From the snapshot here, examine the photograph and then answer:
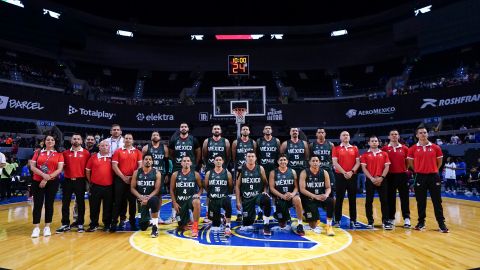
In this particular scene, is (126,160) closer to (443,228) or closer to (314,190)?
(314,190)

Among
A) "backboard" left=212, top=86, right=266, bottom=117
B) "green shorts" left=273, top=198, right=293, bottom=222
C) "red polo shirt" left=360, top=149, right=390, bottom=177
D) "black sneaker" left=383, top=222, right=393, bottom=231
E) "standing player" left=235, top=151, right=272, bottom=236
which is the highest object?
"backboard" left=212, top=86, right=266, bottom=117

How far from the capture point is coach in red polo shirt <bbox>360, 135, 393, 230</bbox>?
6.61 m

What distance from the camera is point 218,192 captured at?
634cm

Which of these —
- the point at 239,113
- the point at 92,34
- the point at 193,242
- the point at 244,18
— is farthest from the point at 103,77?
the point at 193,242

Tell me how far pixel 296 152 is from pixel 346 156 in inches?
43.2

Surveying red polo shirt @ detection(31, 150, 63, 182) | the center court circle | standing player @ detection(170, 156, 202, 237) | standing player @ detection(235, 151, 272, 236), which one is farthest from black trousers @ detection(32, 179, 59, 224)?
standing player @ detection(235, 151, 272, 236)

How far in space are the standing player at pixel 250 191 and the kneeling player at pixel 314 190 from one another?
77 centimetres

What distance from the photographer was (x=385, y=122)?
21312 mm

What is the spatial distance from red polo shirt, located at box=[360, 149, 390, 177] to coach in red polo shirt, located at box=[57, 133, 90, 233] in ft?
19.5

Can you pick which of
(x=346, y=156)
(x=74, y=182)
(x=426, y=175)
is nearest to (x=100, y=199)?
(x=74, y=182)

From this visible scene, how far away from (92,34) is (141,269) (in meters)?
28.3

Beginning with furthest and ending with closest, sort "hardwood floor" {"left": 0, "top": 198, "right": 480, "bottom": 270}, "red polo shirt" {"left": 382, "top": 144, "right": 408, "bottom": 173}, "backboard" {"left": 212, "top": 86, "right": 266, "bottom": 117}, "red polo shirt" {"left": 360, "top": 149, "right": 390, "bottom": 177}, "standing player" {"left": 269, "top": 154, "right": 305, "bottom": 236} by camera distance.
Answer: "backboard" {"left": 212, "top": 86, "right": 266, "bottom": 117}
"red polo shirt" {"left": 382, "top": 144, "right": 408, "bottom": 173}
"red polo shirt" {"left": 360, "top": 149, "right": 390, "bottom": 177}
"standing player" {"left": 269, "top": 154, "right": 305, "bottom": 236}
"hardwood floor" {"left": 0, "top": 198, "right": 480, "bottom": 270}

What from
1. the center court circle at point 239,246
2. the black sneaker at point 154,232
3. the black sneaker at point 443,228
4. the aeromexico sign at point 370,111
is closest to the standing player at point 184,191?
the center court circle at point 239,246

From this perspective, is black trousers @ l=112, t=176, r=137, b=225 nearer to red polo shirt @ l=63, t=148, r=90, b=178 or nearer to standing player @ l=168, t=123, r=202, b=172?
red polo shirt @ l=63, t=148, r=90, b=178
